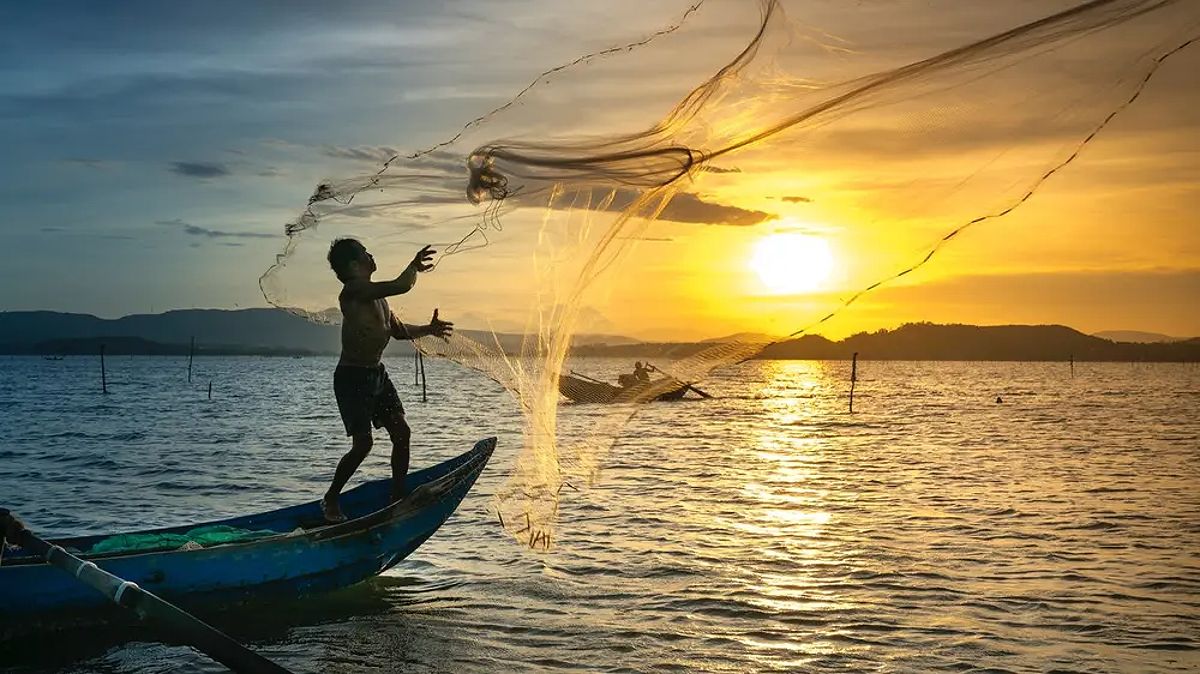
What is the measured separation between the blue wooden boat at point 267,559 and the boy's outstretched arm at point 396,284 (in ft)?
7.26

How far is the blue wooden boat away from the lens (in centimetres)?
872

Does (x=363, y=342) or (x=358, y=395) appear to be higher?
(x=363, y=342)

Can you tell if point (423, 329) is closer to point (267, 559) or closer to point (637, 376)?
point (267, 559)

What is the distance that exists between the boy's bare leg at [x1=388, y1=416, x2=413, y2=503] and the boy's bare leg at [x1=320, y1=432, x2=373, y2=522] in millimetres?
227

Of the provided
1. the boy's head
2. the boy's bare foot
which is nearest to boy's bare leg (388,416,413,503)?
the boy's bare foot

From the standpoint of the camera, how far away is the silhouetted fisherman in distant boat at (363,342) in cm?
938

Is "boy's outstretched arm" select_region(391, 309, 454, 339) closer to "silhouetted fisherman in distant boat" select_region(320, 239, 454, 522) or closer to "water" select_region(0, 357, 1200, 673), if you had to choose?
"silhouetted fisherman in distant boat" select_region(320, 239, 454, 522)

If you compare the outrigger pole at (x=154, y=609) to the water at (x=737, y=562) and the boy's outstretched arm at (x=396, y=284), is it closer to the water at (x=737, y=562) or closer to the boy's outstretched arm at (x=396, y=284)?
the water at (x=737, y=562)

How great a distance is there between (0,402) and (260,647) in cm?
6356

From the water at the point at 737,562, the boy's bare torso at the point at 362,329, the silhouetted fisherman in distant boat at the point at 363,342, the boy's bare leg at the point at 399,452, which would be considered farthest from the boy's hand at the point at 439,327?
the water at the point at 737,562

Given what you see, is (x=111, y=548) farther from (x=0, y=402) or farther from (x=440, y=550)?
(x=0, y=402)

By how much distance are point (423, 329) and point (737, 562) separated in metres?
5.47

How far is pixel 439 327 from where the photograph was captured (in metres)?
9.63

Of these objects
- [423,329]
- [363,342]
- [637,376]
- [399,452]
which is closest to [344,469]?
[399,452]
